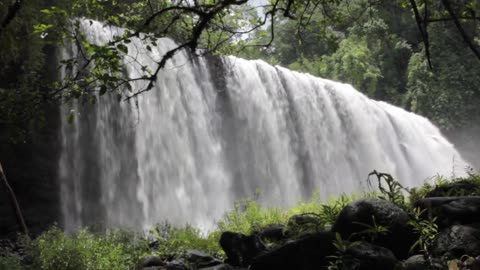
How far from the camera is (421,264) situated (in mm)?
5305

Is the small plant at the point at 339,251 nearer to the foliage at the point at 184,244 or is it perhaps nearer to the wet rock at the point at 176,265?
the wet rock at the point at 176,265

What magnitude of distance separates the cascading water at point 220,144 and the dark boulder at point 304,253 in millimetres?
3925

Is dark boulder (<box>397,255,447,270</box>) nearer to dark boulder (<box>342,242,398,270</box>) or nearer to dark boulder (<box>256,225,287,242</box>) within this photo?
dark boulder (<box>342,242,398,270</box>)

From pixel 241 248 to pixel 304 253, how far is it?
115 cm

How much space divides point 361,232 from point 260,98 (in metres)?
12.5

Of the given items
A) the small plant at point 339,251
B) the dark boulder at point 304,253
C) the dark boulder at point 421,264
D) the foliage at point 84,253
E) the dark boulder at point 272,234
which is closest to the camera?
the dark boulder at point 421,264

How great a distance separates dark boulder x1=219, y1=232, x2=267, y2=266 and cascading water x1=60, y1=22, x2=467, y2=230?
3.39 meters

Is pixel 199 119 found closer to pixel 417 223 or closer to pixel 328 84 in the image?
pixel 328 84

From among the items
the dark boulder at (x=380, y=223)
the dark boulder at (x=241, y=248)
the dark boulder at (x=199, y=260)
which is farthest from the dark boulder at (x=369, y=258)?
→ the dark boulder at (x=199, y=260)

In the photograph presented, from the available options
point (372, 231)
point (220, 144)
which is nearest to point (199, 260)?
point (372, 231)

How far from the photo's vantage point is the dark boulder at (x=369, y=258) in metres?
5.45

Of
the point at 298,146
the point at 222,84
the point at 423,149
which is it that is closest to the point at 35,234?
the point at 222,84

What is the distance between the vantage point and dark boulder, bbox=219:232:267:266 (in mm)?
6770

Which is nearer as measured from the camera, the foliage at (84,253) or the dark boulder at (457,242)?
the dark boulder at (457,242)
